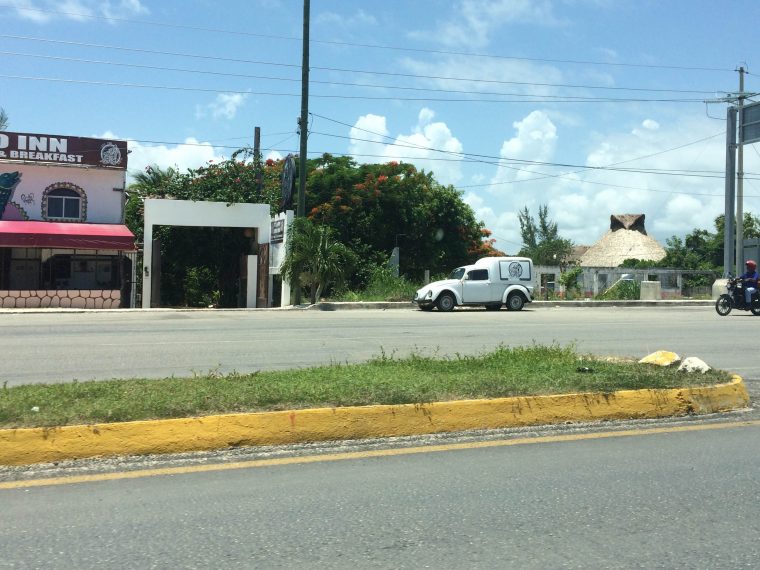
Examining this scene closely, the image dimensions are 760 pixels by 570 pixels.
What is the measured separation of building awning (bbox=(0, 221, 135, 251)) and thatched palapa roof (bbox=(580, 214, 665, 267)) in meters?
63.6

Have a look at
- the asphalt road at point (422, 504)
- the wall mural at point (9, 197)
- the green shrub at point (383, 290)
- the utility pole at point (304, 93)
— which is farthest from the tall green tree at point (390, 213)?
the asphalt road at point (422, 504)

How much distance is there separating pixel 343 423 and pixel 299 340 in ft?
25.4

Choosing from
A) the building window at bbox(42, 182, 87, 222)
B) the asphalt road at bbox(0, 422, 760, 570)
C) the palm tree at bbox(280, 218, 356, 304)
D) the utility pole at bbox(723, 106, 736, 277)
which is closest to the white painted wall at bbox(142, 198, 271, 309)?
the building window at bbox(42, 182, 87, 222)

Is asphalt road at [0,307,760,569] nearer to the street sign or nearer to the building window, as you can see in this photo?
the building window

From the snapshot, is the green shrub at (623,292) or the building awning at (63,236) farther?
the green shrub at (623,292)

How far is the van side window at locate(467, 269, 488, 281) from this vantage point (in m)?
25.4

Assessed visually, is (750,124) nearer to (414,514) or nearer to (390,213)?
(390,213)

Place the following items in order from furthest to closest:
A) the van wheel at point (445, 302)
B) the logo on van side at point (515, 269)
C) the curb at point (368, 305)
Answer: the logo on van side at point (515, 269)
the van wheel at point (445, 302)
the curb at point (368, 305)

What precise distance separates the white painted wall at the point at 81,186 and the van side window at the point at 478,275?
1422cm

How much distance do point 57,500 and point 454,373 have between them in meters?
4.56

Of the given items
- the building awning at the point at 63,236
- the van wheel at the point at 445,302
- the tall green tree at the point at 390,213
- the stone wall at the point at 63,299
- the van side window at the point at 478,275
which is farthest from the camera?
the tall green tree at the point at 390,213

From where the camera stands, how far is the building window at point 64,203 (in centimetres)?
2741

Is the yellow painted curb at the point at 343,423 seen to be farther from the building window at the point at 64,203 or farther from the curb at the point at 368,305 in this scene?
the building window at the point at 64,203

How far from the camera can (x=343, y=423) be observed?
20.1ft
